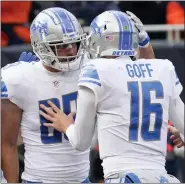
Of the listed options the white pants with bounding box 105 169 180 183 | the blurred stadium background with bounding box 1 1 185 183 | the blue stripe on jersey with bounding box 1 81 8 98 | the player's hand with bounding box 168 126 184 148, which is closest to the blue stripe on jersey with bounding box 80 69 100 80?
the white pants with bounding box 105 169 180 183

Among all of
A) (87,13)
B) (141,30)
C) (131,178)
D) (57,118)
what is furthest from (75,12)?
(131,178)

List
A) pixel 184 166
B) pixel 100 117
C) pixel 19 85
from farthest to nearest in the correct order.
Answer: pixel 184 166 → pixel 19 85 → pixel 100 117

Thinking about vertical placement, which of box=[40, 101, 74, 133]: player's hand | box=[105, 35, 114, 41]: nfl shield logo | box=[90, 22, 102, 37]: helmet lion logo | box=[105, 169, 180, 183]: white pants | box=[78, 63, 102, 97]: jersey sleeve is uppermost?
box=[90, 22, 102, 37]: helmet lion logo

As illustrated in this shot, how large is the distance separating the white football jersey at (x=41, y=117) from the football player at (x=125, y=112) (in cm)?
37

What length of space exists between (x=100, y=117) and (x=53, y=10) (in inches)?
31.2

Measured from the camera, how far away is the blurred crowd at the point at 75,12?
7.76 metres

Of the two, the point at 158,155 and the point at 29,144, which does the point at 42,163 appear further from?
the point at 158,155

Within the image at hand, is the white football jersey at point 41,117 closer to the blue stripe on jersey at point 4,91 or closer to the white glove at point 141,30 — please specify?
the blue stripe on jersey at point 4,91

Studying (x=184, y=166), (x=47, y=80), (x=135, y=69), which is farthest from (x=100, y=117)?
(x=184, y=166)

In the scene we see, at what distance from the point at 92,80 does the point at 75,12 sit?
4059 millimetres

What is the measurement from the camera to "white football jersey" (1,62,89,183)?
4.32 metres

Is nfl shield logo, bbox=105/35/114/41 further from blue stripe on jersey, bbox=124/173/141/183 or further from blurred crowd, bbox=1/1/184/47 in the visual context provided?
blurred crowd, bbox=1/1/184/47

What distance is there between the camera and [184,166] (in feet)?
22.3

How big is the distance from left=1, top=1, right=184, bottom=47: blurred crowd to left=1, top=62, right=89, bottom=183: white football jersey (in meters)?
3.36
